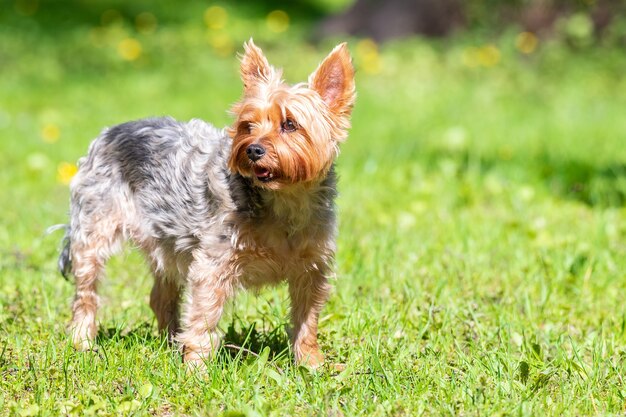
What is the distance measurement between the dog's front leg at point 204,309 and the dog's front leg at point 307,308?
0.40 metres

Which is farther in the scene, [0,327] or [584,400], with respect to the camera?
[0,327]

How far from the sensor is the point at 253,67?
4.70m

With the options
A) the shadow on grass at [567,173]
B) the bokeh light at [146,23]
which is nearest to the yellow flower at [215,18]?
the bokeh light at [146,23]

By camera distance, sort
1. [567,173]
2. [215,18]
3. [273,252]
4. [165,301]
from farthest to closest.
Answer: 1. [215,18]
2. [567,173]
3. [165,301]
4. [273,252]

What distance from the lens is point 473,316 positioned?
16.6 ft

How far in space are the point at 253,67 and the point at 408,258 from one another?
81.4 inches

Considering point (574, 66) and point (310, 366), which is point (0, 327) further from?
point (574, 66)

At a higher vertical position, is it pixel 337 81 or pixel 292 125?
pixel 337 81

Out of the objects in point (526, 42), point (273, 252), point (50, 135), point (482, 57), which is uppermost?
point (273, 252)

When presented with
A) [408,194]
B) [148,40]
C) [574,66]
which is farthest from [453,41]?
[408,194]

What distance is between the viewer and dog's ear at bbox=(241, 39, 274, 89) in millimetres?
4660

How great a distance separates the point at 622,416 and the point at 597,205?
12.7 ft

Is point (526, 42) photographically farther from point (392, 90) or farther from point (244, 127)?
point (244, 127)

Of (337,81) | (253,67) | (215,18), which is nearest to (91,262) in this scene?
(253,67)
